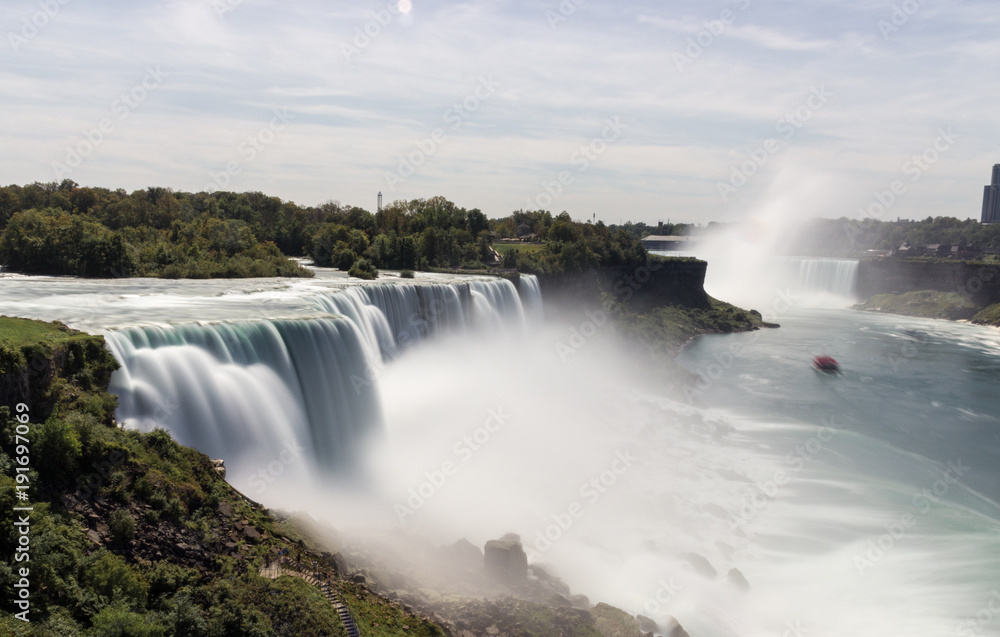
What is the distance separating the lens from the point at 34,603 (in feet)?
22.8

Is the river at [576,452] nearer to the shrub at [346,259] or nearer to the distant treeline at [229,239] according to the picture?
the distant treeline at [229,239]

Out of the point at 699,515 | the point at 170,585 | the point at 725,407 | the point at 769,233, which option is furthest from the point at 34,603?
the point at 769,233

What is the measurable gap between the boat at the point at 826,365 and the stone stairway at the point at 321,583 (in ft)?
132

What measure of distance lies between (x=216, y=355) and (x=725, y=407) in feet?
86.8

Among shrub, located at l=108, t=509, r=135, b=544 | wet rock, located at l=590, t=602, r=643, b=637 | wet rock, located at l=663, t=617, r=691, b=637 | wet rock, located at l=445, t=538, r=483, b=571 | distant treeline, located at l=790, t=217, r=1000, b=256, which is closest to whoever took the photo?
shrub, located at l=108, t=509, r=135, b=544

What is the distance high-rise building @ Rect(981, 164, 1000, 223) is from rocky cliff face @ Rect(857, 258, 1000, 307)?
140438 millimetres

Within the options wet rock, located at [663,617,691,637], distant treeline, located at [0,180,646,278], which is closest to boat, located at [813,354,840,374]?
distant treeline, located at [0,180,646,278]

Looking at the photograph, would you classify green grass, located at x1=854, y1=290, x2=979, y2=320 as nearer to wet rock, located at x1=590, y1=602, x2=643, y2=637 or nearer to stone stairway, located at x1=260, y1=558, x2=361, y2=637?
wet rock, located at x1=590, y1=602, x2=643, y2=637

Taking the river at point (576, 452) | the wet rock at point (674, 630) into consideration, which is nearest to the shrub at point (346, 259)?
the river at point (576, 452)

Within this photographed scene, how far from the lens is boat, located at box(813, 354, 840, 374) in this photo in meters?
42.2

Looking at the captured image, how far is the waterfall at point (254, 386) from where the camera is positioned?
13.6 m

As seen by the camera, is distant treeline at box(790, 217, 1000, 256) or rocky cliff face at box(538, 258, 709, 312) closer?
rocky cliff face at box(538, 258, 709, 312)

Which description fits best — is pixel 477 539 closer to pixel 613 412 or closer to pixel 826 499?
pixel 826 499

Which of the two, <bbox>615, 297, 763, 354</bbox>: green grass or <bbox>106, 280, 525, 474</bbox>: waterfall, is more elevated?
<bbox>106, 280, 525, 474</bbox>: waterfall
